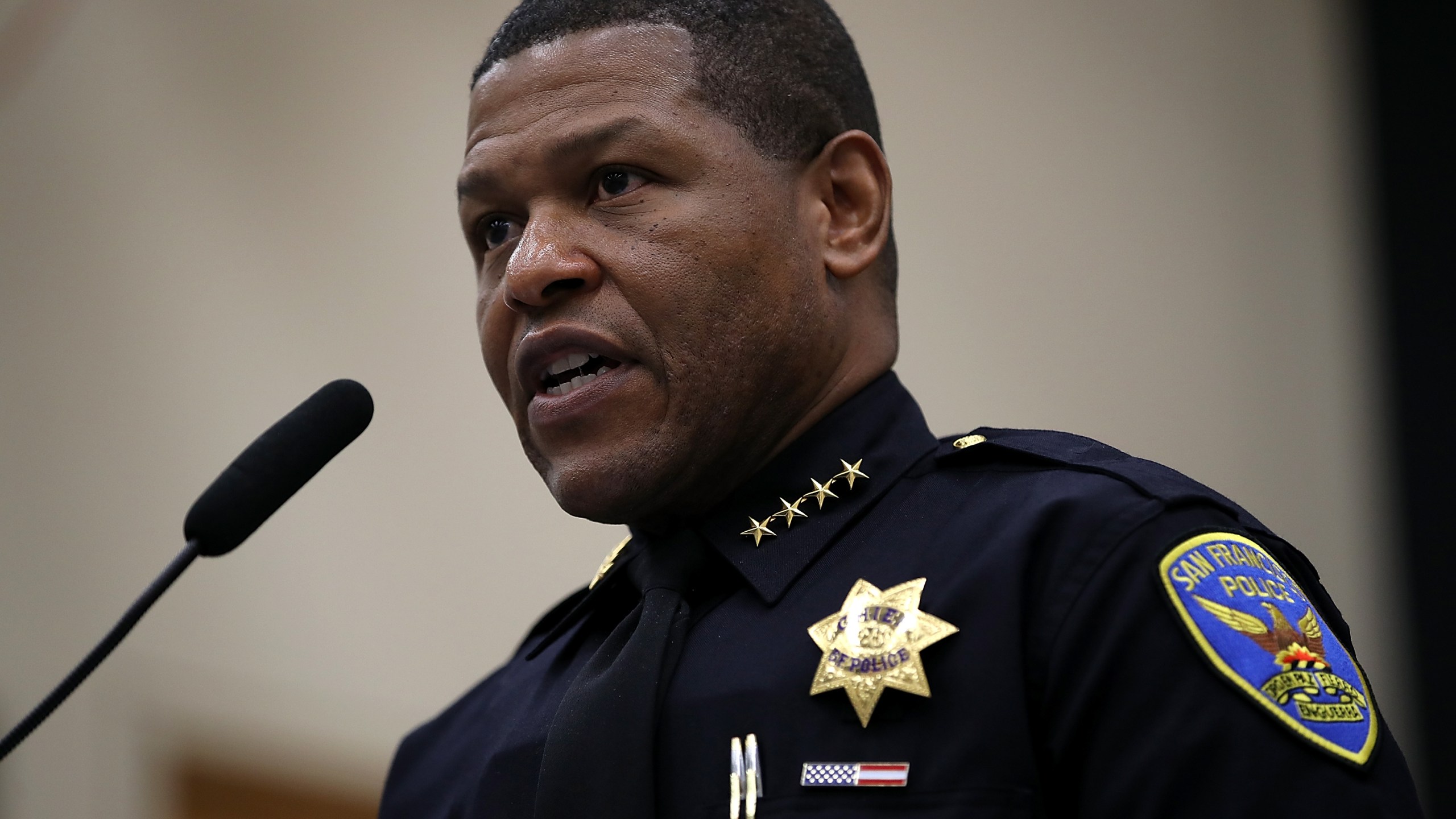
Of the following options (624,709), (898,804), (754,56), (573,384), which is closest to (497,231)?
(573,384)

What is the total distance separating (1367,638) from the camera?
15.5 feet

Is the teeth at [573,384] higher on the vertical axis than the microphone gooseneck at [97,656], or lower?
higher

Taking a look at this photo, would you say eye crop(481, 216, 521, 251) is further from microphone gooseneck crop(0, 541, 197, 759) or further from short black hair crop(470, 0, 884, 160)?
microphone gooseneck crop(0, 541, 197, 759)

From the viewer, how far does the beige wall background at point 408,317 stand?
3.19 metres

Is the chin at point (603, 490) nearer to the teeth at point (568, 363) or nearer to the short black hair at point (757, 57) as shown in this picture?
the teeth at point (568, 363)

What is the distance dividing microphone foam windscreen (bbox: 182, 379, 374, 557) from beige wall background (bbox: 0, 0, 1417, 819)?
2043mm

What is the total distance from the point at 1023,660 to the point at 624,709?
37 cm

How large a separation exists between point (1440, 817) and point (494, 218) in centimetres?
386

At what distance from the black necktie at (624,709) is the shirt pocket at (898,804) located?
0.10 m

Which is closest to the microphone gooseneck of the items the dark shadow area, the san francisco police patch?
the san francisco police patch

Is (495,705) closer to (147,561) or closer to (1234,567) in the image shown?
(1234,567)

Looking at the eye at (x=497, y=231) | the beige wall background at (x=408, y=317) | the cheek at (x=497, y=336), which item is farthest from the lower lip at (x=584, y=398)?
the beige wall background at (x=408, y=317)

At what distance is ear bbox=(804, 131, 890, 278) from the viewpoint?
159cm

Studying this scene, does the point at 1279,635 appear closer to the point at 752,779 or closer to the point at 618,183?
the point at 752,779
